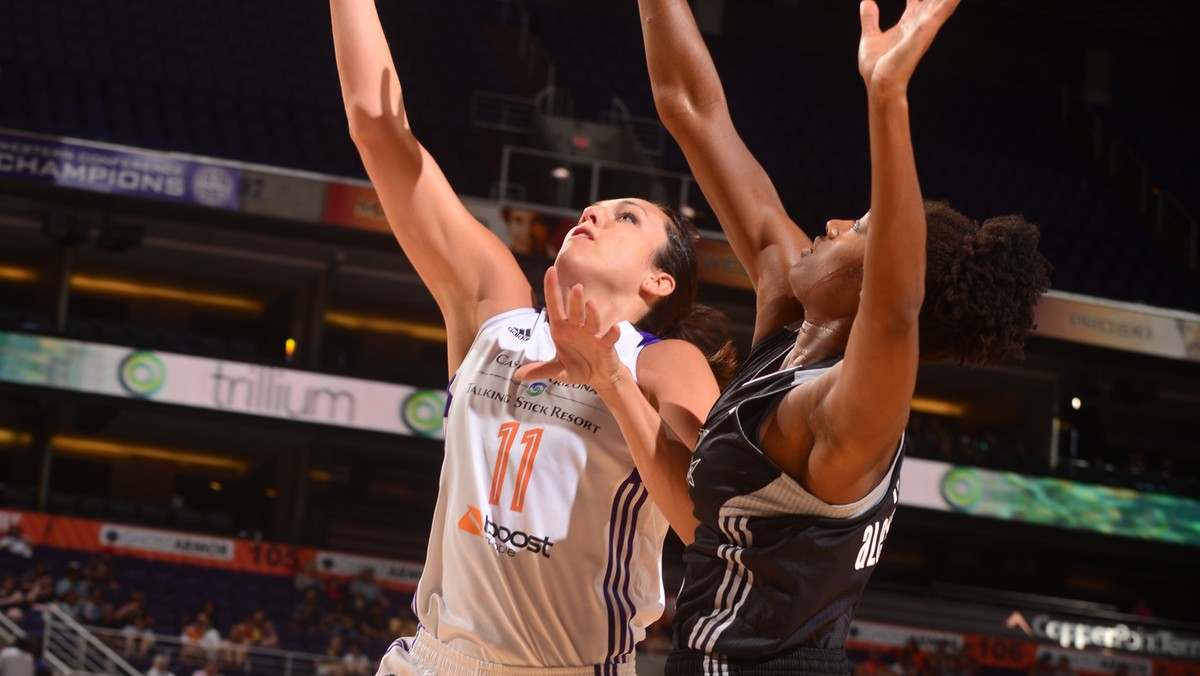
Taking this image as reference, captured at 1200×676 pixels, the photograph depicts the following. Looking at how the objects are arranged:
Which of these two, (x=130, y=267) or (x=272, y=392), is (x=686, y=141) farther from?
(x=130, y=267)

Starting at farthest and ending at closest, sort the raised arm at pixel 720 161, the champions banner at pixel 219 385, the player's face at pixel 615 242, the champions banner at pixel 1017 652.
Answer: the champions banner at pixel 1017 652
the champions banner at pixel 219 385
the player's face at pixel 615 242
the raised arm at pixel 720 161

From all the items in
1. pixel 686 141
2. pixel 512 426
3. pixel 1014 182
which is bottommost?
pixel 512 426

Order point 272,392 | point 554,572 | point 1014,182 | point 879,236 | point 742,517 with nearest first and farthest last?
point 879,236 < point 742,517 < point 554,572 < point 272,392 < point 1014,182

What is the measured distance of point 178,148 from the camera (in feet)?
55.7

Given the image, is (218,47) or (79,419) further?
(218,47)

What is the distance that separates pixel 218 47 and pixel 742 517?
60.5 feet

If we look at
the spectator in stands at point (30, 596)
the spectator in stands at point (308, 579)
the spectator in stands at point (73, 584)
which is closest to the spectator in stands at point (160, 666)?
the spectator in stands at point (30, 596)

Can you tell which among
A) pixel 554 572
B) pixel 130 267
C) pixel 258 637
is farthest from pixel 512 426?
pixel 130 267

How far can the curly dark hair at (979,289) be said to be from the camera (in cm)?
206

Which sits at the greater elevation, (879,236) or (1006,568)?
(1006,568)

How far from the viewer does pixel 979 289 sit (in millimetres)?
→ 2061

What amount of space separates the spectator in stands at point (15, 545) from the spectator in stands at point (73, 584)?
479 mm

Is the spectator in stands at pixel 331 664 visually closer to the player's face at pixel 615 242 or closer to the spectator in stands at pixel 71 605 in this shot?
the spectator in stands at pixel 71 605

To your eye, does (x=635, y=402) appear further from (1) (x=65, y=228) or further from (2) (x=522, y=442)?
(1) (x=65, y=228)
